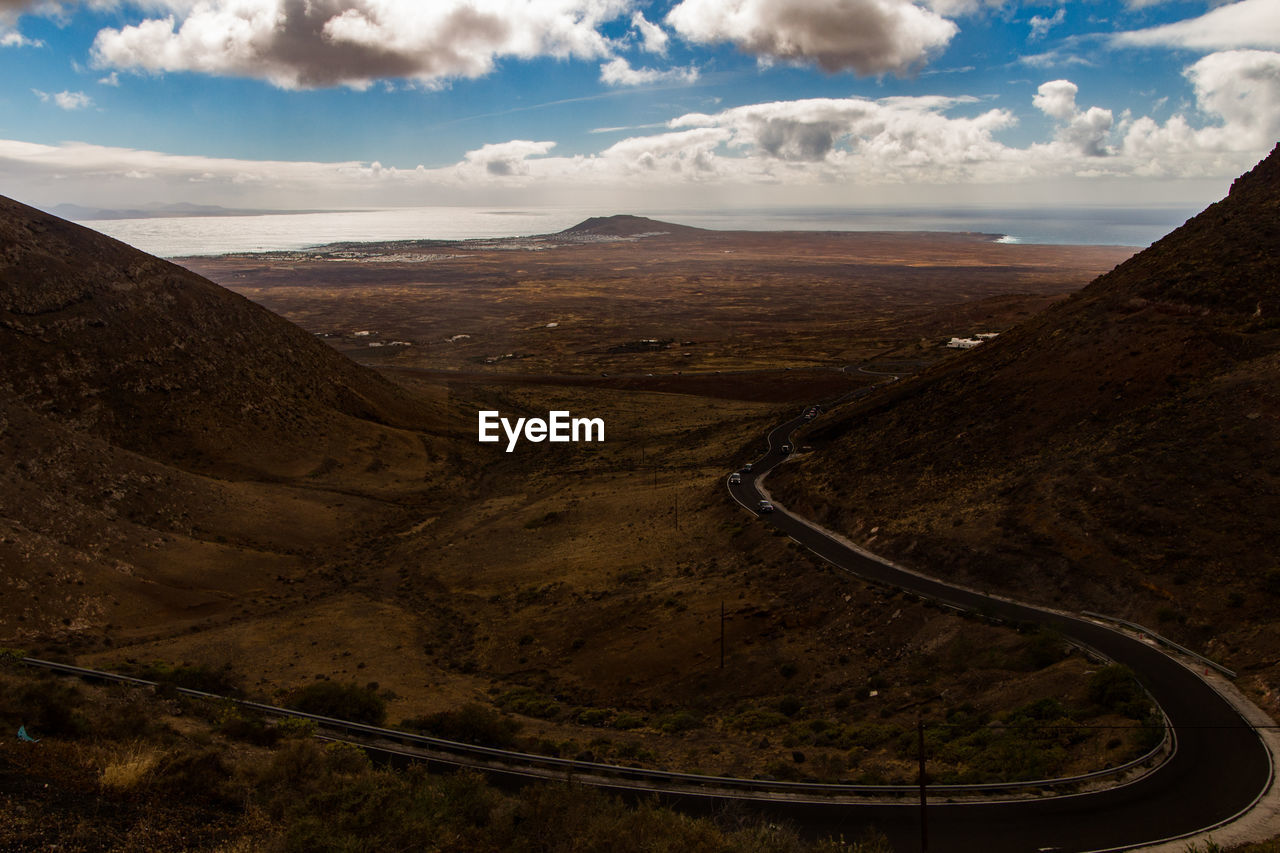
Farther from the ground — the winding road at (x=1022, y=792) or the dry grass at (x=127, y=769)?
the dry grass at (x=127, y=769)

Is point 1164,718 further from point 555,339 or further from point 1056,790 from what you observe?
point 555,339

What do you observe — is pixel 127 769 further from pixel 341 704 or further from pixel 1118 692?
pixel 1118 692

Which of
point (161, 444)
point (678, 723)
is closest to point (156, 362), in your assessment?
point (161, 444)

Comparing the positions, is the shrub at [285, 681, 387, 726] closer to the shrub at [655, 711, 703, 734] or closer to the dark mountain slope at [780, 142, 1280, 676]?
the shrub at [655, 711, 703, 734]

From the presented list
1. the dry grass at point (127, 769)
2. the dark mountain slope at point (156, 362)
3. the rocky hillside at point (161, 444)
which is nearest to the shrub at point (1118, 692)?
the dry grass at point (127, 769)

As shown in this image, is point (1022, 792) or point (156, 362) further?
point (156, 362)

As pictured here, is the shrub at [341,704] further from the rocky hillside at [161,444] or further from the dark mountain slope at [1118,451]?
the dark mountain slope at [1118,451]
